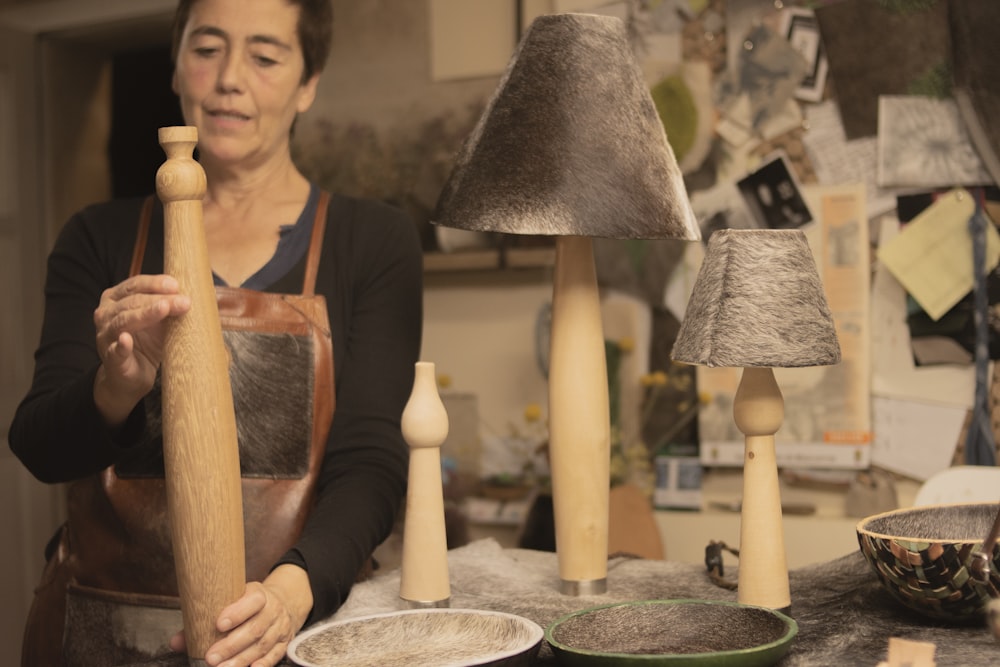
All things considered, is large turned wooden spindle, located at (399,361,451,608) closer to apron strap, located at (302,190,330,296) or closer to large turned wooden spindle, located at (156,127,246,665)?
large turned wooden spindle, located at (156,127,246,665)

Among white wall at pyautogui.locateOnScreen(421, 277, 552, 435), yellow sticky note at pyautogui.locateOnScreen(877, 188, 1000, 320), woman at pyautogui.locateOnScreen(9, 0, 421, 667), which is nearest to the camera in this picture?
woman at pyautogui.locateOnScreen(9, 0, 421, 667)

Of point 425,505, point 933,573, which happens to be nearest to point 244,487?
point 425,505

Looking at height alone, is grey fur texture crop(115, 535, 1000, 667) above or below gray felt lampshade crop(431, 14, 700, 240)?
below

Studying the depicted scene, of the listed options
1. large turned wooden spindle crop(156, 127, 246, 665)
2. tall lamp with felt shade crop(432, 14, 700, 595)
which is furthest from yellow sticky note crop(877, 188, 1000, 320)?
large turned wooden spindle crop(156, 127, 246, 665)

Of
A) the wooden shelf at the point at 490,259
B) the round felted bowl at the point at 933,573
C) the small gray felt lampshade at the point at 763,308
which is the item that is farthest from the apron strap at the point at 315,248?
the wooden shelf at the point at 490,259

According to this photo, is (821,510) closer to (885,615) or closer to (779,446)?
(779,446)

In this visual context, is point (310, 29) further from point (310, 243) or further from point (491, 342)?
point (491, 342)

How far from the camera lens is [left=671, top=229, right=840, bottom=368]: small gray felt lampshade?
2.94 feet

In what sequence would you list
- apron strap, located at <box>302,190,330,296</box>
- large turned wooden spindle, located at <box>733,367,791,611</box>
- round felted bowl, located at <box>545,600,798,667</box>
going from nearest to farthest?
round felted bowl, located at <box>545,600,798,667</box> < large turned wooden spindle, located at <box>733,367,791,611</box> < apron strap, located at <box>302,190,330,296</box>

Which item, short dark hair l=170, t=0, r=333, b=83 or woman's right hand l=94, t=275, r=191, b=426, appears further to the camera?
short dark hair l=170, t=0, r=333, b=83

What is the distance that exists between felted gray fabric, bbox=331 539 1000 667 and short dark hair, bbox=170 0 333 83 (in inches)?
24.9

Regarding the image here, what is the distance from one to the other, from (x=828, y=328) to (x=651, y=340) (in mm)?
1453

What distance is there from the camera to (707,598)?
103cm

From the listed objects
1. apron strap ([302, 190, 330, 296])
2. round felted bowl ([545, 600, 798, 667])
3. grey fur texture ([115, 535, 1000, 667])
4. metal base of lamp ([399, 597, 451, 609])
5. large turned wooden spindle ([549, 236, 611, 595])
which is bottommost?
grey fur texture ([115, 535, 1000, 667])
